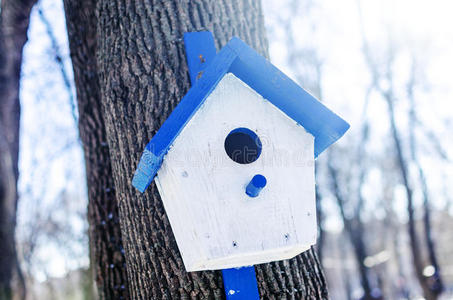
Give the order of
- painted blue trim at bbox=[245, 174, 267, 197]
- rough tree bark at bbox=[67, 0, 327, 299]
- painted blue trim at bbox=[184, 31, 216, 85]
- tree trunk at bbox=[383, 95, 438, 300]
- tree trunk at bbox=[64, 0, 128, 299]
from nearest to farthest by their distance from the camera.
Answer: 1. painted blue trim at bbox=[245, 174, 267, 197]
2. rough tree bark at bbox=[67, 0, 327, 299]
3. painted blue trim at bbox=[184, 31, 216, 85]
4. tree trunk at bbox=[64, 0, 128, 299]
5. tree trunk at bbox=[383, 95, 438, 300]

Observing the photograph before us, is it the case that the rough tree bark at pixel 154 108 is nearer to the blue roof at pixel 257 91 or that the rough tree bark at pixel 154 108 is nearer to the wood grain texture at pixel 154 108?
the wood grain texture at pixel 154 108

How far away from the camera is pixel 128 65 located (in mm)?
2053

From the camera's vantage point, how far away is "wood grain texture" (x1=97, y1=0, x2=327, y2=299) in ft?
5.94

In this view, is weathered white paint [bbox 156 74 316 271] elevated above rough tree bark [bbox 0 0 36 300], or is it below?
below

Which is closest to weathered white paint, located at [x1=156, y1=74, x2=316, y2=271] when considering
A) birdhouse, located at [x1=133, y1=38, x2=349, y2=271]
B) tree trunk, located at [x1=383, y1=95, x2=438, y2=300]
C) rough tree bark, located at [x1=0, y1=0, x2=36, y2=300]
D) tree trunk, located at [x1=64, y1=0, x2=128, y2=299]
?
birdhouse, located at [x1=133, y1=38, x2=349, y2=271]

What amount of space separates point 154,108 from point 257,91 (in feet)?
1.65

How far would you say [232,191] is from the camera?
1.56m

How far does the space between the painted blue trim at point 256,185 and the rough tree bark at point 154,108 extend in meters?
0.47

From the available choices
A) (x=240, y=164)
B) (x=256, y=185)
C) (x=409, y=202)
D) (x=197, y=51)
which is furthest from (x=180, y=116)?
(x=409, y=202)

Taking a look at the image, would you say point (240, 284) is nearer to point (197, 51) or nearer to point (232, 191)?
point (232, 191)

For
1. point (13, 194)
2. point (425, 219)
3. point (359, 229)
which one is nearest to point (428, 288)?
point (425, 219)

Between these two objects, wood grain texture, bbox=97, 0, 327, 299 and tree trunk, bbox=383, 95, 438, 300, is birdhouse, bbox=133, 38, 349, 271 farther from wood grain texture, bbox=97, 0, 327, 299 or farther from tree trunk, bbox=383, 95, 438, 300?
tree trunk, bbox=383, 95, 438, 300

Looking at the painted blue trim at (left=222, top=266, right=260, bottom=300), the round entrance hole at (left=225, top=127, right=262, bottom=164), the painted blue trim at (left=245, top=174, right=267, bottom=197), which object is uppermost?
the round entrance hole at (left=225, top=127, right=262, bottom=164)

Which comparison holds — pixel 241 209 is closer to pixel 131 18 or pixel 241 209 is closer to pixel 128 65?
pixel 128 65
